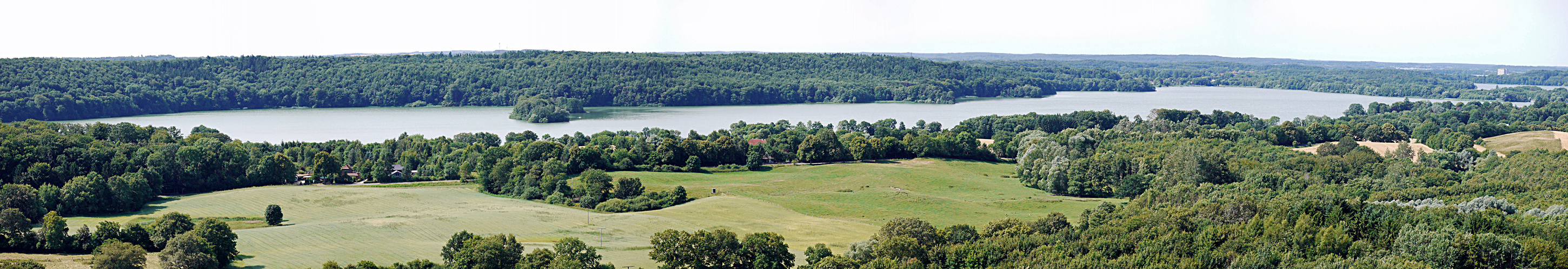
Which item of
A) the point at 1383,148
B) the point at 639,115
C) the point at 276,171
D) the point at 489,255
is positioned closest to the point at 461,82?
the point at 639,115

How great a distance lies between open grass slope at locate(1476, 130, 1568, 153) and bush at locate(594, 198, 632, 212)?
4890cm

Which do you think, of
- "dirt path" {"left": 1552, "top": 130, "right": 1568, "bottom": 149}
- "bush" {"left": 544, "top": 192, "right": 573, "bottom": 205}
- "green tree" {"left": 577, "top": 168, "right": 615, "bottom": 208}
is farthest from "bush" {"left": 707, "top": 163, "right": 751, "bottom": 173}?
"dirt path" {"left": 1552, "top": 130, "right": 1568, "bottom": 149}

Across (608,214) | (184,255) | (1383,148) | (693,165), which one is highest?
(184,255)

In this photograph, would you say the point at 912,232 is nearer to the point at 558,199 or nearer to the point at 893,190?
the point at 893,190

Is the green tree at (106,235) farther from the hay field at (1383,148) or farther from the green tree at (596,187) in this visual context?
the hay field at (1383,148)

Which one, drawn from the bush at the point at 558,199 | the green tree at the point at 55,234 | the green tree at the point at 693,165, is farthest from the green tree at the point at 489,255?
the green tree at the point at 693,165

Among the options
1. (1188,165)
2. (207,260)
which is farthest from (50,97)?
(1188,165)

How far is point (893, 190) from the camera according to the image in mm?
50719

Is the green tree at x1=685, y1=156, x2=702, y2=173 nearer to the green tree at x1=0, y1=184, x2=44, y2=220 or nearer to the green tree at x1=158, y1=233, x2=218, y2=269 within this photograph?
the green tree at x1=0, y1=184, x2=44, y2=220

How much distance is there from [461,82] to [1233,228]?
121 meters

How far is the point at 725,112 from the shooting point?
385 feet

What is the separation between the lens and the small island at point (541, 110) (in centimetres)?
10181

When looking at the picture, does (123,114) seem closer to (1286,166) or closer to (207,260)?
(207,260)

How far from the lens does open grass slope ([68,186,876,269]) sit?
32.2 metres
